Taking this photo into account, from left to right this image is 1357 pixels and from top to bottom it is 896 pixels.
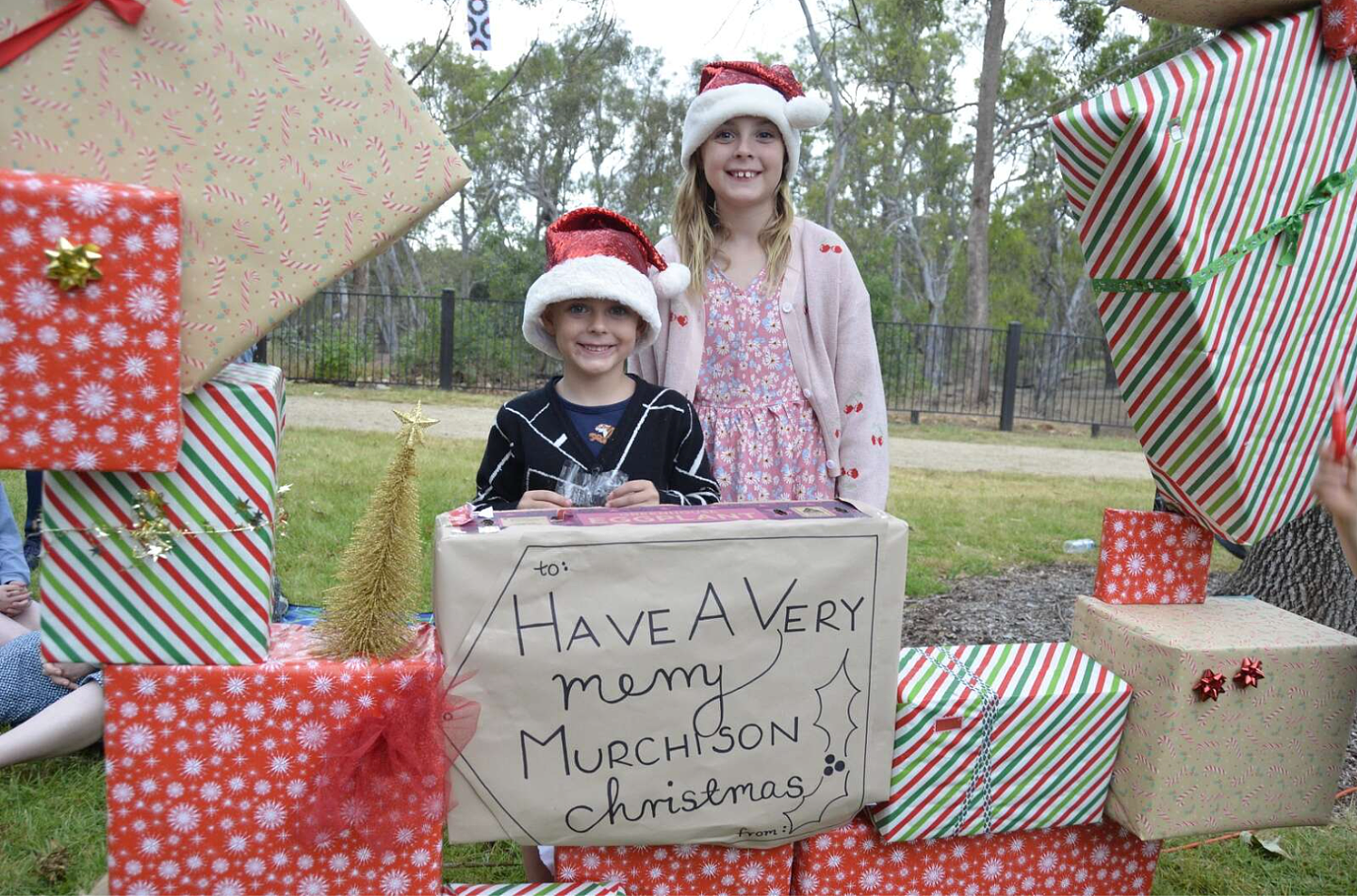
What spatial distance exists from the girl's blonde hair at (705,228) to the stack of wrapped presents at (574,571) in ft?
2.55

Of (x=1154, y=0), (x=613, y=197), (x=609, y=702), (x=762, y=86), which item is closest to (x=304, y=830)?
(x=609, y=702)

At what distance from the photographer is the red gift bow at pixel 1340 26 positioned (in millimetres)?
1649

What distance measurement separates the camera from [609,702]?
1579 mm

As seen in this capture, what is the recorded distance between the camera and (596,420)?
2.06 meters

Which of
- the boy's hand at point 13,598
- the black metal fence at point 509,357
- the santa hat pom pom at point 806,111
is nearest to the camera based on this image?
the santa hat pom pom at point 806,111

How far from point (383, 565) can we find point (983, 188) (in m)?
15.8

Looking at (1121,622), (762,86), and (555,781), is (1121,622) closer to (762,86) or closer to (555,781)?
(555,781)

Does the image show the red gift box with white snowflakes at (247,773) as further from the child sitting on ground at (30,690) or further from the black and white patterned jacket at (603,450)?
the child sitting on ground at (30,690)

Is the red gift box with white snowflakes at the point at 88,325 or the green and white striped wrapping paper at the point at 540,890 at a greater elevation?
the red gift box with white snowflakes at the point at 88,325

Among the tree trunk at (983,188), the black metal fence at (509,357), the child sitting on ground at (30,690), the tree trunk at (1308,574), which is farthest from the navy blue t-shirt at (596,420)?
the tree trunk at (983,188)

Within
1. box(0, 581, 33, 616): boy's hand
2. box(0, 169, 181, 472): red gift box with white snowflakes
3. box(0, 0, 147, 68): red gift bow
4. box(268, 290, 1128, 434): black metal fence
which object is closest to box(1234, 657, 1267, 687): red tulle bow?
box(0, 169, 181, 472): red gift box with white snowflakes

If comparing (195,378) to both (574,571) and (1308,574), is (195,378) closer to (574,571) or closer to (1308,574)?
(574,571)

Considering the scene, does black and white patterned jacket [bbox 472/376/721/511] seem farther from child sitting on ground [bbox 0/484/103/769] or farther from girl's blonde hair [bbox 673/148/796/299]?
child sitting on ground [bbox 0/484/103/769]

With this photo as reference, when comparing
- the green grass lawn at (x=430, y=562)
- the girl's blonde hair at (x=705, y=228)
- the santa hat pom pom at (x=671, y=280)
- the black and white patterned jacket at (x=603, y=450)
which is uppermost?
the girl's blonde hair at (x=705, y=228)
